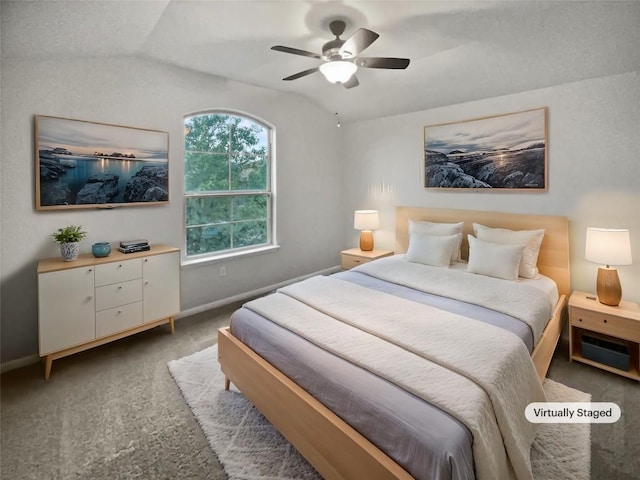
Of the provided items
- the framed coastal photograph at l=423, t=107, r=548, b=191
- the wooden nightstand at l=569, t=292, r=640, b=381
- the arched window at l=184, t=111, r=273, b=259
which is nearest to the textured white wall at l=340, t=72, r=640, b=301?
the framed coastal photograph at l=423, t=107, r=548, b=191

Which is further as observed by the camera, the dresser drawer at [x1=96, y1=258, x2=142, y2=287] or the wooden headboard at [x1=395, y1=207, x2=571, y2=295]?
the wooden headboard at [x1=395, y1=207, x2=571, y2=295]

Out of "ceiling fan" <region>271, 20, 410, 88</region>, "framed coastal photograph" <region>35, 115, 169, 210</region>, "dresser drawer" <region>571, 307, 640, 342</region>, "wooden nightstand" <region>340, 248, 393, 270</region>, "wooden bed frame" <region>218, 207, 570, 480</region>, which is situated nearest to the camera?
"wooden bed frame" <region>218, 207, 570, 480</region>

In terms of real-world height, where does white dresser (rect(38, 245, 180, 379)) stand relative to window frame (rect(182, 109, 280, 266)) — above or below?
below

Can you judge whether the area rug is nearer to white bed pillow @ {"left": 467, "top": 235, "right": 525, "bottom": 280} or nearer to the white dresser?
the white dresser

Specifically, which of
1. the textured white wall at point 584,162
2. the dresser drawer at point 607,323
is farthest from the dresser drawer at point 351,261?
the dresser drawer at point 607,323

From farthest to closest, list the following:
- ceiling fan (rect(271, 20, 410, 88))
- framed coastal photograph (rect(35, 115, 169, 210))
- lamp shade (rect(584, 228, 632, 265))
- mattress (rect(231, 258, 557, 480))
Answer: framed coastal photograph (rect(35, 115, 169, 210))
lamp shade (rect(584, 228, 632, 265))
ceiling fan (rect(271, 20, 410, 88))
mattress (rect(231, 258, 557, 480))

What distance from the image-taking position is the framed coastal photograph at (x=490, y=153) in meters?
3.33

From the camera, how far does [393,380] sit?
1.54m

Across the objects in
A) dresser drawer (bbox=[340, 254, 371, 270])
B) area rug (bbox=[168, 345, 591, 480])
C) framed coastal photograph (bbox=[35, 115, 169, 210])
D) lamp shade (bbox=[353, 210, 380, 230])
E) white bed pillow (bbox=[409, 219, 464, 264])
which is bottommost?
area rug (bbox=[168, 345, 591, 480])

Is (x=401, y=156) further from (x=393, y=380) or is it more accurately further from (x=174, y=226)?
(x=393, y=380)

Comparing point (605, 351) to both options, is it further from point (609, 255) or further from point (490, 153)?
point (490, 153)

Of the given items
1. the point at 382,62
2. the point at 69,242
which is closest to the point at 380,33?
the point at 382,62

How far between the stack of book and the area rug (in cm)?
127

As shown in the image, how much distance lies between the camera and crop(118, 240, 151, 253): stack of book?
9.95 ft
